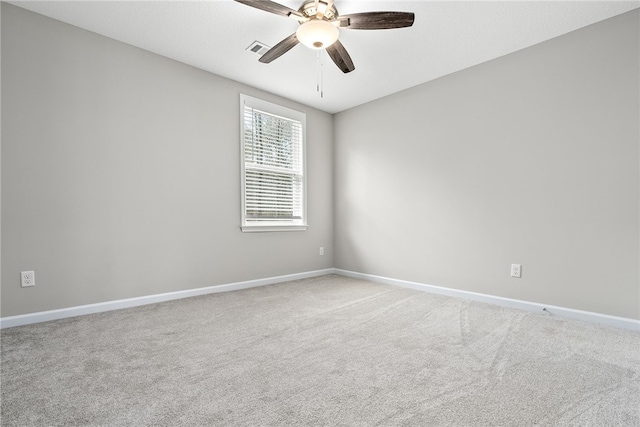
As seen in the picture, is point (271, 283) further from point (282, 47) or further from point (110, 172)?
point (282, 47)

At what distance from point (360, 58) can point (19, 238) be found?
328cm

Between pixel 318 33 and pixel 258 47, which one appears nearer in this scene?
pixel 318 33

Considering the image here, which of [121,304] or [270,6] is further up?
[270,6]

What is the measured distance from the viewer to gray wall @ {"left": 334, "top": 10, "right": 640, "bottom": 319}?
236 centimetres

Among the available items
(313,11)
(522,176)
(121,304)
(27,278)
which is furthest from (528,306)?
(27,278)

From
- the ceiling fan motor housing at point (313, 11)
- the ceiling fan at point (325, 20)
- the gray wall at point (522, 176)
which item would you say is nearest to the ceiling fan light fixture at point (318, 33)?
the ceiling fan at point (325, 20)

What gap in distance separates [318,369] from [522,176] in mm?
2542

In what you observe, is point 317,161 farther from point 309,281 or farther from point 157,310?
point 157,310

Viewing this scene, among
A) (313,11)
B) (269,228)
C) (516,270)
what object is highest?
(313,11)

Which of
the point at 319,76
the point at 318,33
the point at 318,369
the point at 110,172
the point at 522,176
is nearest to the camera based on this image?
the point at 318,369

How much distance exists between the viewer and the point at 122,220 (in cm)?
276

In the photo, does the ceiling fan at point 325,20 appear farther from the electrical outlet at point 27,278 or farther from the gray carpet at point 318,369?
the electrical outlet at point 27,278

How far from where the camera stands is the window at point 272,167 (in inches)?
145

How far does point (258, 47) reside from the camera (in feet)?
9.30
